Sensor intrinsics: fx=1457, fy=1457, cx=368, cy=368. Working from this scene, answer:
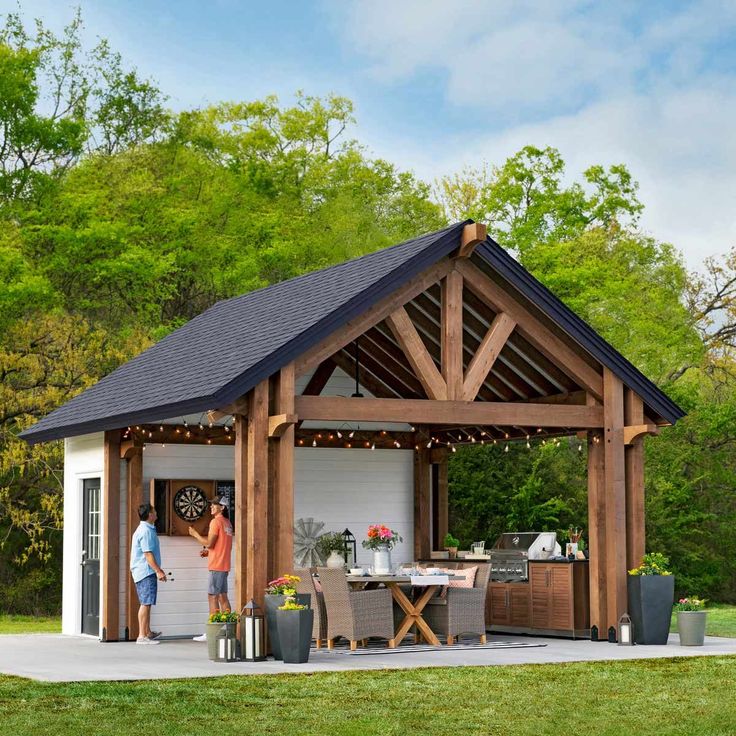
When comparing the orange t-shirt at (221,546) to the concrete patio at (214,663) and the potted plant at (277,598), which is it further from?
the potted plant at (277,598)

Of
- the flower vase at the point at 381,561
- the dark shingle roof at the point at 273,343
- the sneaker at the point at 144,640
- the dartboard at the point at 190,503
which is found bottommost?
the sneaker at the point at 144,640

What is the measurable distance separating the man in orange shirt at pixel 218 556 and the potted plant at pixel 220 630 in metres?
2.01

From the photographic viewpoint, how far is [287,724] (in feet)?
30.2

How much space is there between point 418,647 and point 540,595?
2.60 metres

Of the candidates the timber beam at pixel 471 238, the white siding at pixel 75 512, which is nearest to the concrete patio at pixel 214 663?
the white siding at pixel 75 512

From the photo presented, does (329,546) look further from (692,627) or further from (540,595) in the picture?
(692,627)

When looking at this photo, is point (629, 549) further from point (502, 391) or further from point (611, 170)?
point (611, 170)

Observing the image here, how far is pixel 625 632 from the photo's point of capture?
49.4 feet

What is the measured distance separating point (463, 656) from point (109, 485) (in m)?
4.97

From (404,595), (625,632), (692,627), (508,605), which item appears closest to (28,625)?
(508,605)

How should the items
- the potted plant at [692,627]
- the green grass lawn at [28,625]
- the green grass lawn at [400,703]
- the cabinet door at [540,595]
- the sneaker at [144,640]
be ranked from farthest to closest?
the green grass lawn at [28,625] → the cabinet door at [540,595] → the sneaker at [144,640] → the potted plant at [692,627] → the green grass lawn at [400,703]

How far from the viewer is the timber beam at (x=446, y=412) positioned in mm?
14227

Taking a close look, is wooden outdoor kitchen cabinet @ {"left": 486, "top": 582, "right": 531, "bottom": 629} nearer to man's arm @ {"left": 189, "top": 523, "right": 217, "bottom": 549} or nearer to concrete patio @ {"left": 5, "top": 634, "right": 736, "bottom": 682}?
concrete patio @ {"left": 5, "top": 634, "right": 736, "bottom": 682}

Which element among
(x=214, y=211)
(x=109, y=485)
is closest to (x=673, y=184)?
(x=214, y=211)
